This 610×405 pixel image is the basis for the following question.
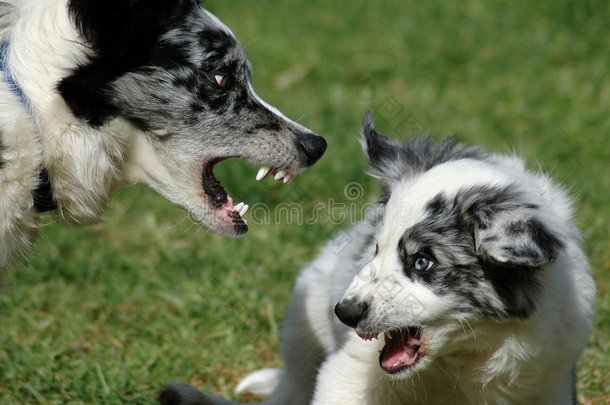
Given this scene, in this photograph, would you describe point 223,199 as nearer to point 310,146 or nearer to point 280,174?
point 280,174

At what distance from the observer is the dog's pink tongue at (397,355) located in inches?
119

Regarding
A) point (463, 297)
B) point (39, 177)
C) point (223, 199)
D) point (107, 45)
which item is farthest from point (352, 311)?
point (107, 45)

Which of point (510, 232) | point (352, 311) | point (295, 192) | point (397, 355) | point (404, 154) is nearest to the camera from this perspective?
point (510, 232)

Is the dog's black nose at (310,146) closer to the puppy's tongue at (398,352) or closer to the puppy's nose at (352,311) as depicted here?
Result: the puppy's nose at (352,311)

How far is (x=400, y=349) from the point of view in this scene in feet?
10.1

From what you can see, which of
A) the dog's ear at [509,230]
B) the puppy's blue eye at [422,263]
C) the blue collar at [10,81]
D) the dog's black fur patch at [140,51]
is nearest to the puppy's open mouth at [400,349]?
the puppy's blue eye at [422,263]

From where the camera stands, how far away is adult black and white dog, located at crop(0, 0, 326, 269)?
9.58 feet

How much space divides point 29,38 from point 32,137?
39 centimetres

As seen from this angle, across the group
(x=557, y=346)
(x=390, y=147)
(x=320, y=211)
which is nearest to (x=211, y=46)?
(x=390, y=147)

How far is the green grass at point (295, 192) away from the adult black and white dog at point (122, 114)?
2.22ft

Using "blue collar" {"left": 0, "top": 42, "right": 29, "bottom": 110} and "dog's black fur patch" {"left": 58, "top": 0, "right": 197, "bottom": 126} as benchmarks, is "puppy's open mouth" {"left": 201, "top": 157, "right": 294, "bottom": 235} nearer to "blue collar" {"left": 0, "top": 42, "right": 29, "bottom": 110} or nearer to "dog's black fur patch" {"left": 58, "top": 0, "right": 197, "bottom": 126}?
"dog's black fur patch" {"left": 58, "top": 0, "right": 197, "bottom": 126}

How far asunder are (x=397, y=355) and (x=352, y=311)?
28cm

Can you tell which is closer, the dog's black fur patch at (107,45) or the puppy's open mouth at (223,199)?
the dog's black fur patch at (107,45)

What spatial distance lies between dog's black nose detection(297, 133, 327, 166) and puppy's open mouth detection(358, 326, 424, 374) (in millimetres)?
804
